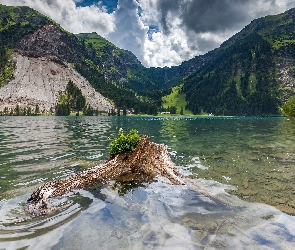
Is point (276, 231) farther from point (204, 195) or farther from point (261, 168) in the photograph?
point (261, 168)

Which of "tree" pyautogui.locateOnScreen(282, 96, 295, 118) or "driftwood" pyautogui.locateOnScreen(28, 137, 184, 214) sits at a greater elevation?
"tree" pyautogui.locateOnScreen(282, 96, 295, 118)

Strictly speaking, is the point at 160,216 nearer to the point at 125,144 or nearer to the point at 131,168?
the point at 131,168

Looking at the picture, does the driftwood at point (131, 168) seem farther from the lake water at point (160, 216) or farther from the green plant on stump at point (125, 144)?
the lake water at point (160, 216)

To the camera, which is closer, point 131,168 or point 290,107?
point 131,168

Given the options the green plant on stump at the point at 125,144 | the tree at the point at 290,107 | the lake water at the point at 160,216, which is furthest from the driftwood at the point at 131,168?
the tree at the point at 290,107

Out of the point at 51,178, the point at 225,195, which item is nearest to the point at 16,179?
the point at 51,178

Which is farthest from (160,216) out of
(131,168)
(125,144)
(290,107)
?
(290,107)

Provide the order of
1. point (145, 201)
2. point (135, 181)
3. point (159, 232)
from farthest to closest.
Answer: point (135, 181), point (145, 201), point (159, 232)

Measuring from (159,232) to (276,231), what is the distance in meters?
4.71

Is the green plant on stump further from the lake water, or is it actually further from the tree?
the tree

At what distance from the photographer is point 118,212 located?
37.2 ft

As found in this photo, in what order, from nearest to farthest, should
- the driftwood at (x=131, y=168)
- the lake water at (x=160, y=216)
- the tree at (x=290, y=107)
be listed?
the lake water at (x=160, y=216)
the driftwood at (x=131, y=168)
the tree at (x=290, y=107)

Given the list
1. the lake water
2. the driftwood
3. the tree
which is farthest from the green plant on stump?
the tree

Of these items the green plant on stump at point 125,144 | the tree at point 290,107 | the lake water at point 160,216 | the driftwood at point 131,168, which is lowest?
the lake water at point 160,216
